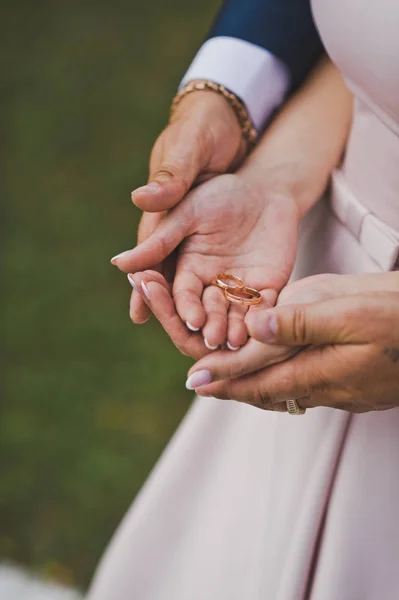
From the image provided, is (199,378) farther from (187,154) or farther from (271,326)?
(187,154)

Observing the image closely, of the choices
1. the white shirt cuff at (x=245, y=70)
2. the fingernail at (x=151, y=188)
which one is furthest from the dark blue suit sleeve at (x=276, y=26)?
the fingernail at (x=151, y=188)

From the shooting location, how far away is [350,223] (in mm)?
1186

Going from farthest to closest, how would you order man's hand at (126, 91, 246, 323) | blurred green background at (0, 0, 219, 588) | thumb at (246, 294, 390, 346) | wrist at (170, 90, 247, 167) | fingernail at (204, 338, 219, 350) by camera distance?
blurred green background at (0, 0, 219, 588) < wrist at (170, 90, 247, 167) < man's hand at (126, 91, 246, 323) < fingernail at (204, 338, 219, 350) < thumb at (246, 294, 390, 346)

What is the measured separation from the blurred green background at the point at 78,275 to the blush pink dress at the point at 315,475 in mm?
753

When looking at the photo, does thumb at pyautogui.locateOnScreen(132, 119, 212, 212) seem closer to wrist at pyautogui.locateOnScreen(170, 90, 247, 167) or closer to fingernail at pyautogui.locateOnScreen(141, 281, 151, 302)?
wrist at pyautogui.locateOnScreen(170, 90, 247, 167)

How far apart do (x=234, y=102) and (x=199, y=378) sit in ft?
1.86

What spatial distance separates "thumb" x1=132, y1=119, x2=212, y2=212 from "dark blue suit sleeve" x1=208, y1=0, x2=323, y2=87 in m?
0.21

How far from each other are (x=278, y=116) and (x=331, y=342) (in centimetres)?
59

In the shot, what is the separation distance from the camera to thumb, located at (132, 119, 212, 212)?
1.10 meters

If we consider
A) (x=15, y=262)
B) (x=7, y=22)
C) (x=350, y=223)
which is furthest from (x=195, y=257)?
(x=7, y=22)

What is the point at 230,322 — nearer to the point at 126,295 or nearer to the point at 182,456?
the point at 182,456

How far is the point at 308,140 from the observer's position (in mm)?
1303

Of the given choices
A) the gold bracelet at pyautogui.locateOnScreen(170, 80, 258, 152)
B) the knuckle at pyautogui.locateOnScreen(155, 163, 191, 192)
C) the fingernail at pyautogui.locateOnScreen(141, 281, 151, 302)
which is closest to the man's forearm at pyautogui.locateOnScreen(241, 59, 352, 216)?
the gold bracelet at pyautogui.locateOnScreen(170, 80, 258, 152)

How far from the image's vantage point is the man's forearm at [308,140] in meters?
1.26
